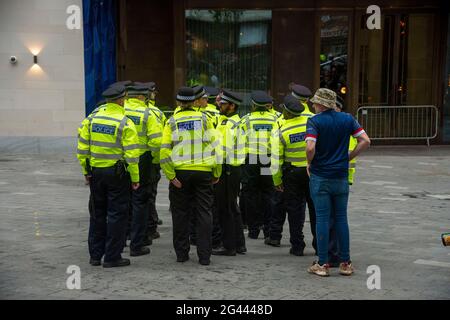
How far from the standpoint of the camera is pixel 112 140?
25.7ft

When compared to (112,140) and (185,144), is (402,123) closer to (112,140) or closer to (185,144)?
(185,144)

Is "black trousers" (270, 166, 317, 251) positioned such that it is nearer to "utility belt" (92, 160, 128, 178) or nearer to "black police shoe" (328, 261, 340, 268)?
"black police shoe" (328, 261, 340, 268)

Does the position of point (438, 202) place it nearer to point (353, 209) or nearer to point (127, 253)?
point (353, 209)

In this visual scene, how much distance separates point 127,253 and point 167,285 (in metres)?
1.66

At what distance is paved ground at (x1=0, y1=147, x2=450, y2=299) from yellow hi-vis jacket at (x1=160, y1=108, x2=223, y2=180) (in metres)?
1.10

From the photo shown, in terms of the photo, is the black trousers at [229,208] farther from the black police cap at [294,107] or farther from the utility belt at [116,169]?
the utility belt at [116,169]

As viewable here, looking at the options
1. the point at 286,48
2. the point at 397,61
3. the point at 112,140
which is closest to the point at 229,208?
the point at 112,140

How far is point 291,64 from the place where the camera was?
19.3m

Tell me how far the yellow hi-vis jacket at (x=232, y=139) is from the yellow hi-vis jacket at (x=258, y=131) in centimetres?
20

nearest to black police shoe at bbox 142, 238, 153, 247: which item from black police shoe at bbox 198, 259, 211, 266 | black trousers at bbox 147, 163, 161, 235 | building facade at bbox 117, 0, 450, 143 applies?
black trousers at bbox 147, 163, 161, 235

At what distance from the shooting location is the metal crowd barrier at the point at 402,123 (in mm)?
19484

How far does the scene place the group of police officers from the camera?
25.7 ft

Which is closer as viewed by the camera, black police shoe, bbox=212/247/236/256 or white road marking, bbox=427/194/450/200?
black police shoe, bbox=212/247/236/256
